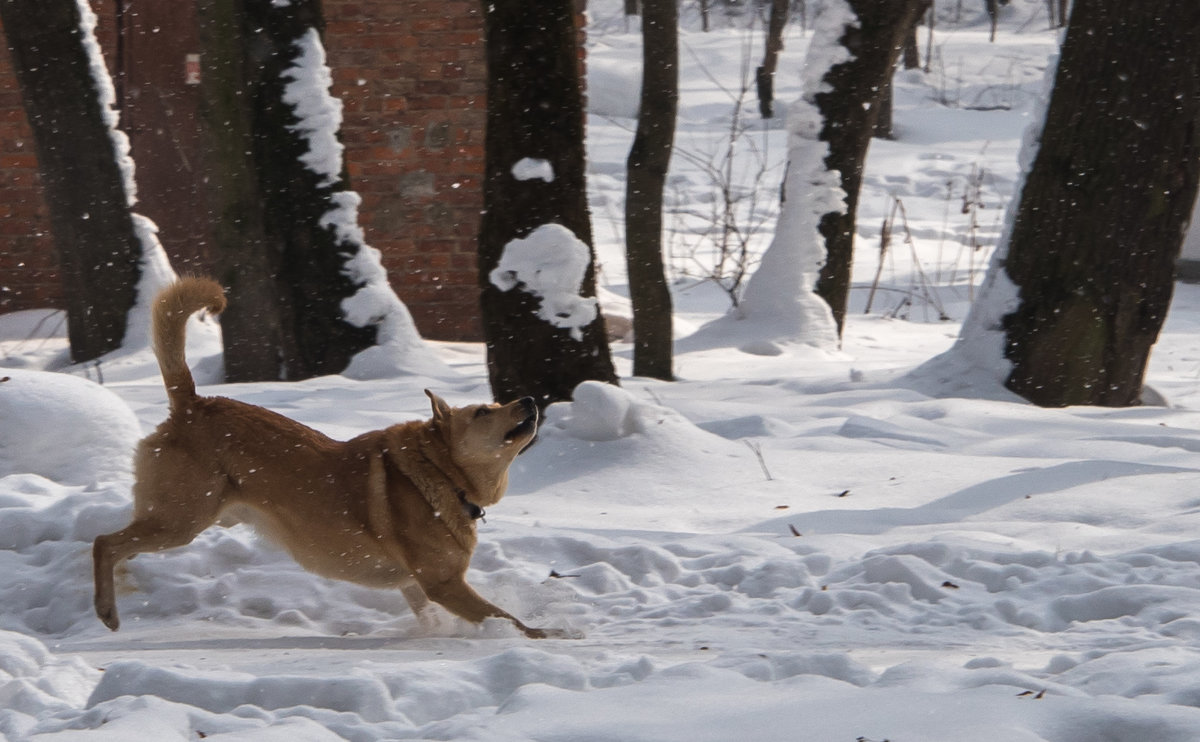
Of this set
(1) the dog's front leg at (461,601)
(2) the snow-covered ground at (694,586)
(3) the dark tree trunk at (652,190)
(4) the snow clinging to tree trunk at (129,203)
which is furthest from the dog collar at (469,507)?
(4) the snow clinging to tree trunk at (129,203)

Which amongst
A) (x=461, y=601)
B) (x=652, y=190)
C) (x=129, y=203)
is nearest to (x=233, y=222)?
(x=129, y=203)

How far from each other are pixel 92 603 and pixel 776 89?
25631mm

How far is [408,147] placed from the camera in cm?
1062

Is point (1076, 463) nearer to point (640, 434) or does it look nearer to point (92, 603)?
point (640, 434)

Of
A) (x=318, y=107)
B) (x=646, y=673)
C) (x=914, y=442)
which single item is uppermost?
(x=318, y=107)

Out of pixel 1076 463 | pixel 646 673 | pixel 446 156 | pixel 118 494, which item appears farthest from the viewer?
pixel 446 156

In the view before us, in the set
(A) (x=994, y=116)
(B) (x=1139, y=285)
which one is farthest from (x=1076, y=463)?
(A) (x=994, y=116)

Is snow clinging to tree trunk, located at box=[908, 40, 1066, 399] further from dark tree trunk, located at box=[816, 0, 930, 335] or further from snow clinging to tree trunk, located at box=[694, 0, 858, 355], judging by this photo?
snow clinging to tree trunk, located at box=[694, 0, 858, 355]

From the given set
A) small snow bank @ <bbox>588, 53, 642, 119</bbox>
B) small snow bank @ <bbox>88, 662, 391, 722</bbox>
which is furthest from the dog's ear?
small snow bank @ <bbox>588, 53, 642, 119</bbox>

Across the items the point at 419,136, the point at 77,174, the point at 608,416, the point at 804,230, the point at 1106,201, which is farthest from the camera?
the point at 419,136

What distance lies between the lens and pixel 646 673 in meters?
3.10

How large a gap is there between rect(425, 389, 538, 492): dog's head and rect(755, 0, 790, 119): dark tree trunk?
16096 mm

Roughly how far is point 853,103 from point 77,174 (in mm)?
5829

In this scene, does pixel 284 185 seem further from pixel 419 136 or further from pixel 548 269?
pixel 419 136
